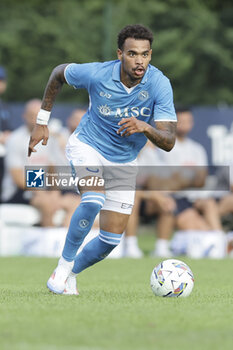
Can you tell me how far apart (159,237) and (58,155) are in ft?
7.01

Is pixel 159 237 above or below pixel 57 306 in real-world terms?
below

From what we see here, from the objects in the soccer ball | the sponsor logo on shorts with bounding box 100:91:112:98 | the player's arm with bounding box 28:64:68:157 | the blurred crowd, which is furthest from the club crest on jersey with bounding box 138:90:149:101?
the blurred crowd

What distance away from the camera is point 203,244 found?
566 inches

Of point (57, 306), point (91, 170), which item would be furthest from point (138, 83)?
point (57, 306)

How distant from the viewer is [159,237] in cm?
1448

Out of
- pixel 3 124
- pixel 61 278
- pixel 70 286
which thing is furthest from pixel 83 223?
pixel 3 124

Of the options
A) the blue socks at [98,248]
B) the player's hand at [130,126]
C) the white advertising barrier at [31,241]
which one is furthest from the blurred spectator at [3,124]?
the player's hand at [130,126]

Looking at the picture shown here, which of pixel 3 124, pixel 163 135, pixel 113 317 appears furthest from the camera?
pixel 3 124

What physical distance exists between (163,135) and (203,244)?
290 inches

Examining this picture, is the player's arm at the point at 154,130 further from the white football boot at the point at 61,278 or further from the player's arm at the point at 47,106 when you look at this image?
the white football boot at the point at 61,278

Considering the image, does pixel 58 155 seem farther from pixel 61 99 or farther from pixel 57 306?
pixel 61 99

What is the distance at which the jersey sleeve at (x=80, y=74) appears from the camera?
7.82 m

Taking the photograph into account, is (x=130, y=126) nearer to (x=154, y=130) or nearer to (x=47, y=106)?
(x=154, y=130)

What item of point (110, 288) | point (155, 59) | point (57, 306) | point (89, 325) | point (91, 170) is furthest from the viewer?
point (155, 59)
